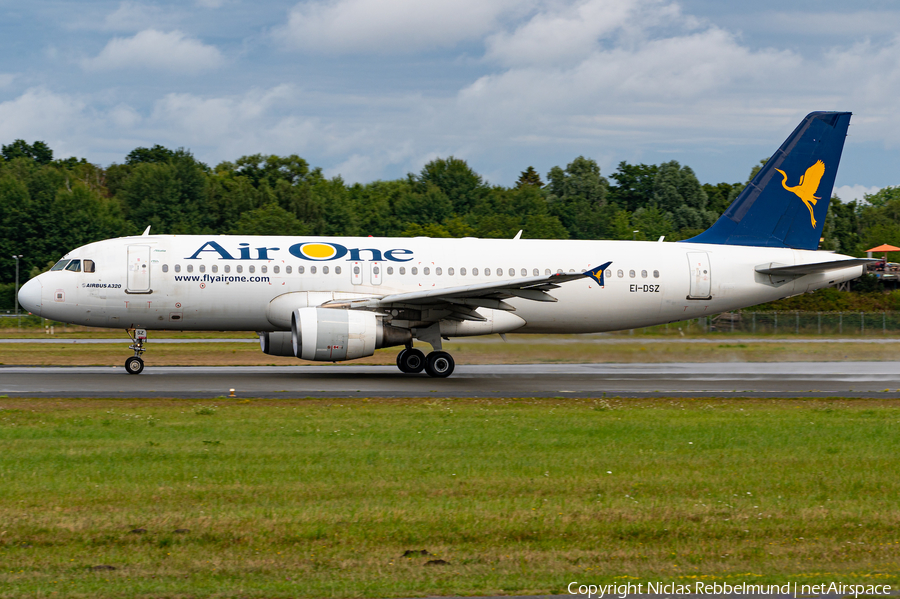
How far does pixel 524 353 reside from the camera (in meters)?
27.2

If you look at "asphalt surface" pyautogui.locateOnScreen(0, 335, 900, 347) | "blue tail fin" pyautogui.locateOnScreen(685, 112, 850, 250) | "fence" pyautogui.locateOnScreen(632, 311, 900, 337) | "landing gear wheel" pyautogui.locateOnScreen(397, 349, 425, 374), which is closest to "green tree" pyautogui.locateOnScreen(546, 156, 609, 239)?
"fence" pyautogui.locateOnScreen(632, 311, 900, 337)

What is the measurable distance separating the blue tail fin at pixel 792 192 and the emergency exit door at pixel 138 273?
1685cm

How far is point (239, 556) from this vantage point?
7988mm

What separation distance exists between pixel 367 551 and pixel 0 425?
943 cm

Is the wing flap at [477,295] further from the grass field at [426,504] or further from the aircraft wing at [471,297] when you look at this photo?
the grass field at [426,504]

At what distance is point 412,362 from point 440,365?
38.8 inches

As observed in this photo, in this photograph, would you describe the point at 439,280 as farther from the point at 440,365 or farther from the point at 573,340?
the point at 573,340

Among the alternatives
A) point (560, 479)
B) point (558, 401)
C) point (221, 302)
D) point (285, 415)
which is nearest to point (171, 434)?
point (285, 415)

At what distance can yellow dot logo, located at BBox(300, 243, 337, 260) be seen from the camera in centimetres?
2586

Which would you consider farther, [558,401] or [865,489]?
[558,401]

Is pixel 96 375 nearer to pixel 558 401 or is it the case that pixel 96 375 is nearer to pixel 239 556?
pixel 558 401

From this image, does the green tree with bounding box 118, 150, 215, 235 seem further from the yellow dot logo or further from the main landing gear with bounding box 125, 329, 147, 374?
the yellow dot logo

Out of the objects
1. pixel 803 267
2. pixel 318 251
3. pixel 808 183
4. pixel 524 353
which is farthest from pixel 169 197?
pixel 803 267

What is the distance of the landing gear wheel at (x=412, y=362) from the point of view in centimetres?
2642
